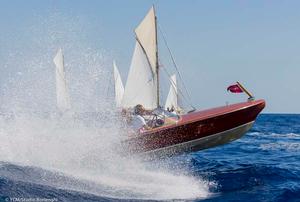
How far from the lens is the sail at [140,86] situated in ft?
64.0

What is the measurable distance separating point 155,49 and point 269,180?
8.88 meters

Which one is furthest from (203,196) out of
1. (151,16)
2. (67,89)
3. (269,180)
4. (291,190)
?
(67,89)

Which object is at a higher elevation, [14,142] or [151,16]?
[151,16]

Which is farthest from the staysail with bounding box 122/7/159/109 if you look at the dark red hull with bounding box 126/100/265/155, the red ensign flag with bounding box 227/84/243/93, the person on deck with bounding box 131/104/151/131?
the red ensign flag with bounding box 227/84/243/93

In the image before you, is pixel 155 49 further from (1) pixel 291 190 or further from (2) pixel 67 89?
(2) pixel 67 89

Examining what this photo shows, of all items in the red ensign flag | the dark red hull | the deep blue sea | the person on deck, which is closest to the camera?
the deep blue sea

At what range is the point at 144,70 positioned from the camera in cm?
2034

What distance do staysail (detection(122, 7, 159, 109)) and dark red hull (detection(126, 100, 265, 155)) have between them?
3399 mm

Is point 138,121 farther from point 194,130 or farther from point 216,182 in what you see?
point 216,182

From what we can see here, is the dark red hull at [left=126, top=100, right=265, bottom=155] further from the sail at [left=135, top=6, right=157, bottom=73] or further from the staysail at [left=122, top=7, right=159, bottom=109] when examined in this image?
the sail at [left=135, top=6, right=157, bottom=73]

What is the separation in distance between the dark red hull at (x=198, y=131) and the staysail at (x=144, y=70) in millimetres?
3399

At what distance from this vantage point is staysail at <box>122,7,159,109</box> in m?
19.6

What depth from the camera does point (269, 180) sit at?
14586 mm

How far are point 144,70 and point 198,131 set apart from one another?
550 centimetres
